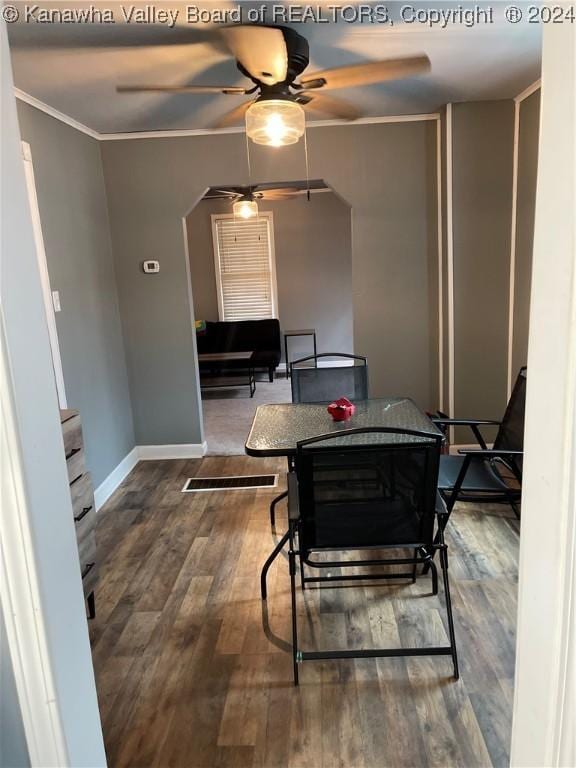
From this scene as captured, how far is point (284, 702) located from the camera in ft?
5.62

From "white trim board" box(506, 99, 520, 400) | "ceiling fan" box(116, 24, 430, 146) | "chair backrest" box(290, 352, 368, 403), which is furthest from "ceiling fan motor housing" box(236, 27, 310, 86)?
"white trim board" box(506, 99, 520, 400)

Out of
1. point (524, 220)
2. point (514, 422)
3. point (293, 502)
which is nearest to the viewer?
point (293, 502)

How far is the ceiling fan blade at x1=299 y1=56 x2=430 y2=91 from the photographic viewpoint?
Answer: 2.01 metres

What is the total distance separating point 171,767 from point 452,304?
3.01 meters

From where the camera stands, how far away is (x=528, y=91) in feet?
10.2

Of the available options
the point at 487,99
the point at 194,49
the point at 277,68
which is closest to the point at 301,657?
the point at 277,68

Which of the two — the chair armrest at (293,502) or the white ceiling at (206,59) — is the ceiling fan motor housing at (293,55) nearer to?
the white ceiling at (206,59)

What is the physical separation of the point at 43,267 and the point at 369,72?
1.88m

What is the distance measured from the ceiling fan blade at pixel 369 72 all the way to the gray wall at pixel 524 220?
1.33 metres

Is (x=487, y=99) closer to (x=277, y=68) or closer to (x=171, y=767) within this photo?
(x=277, y=68)

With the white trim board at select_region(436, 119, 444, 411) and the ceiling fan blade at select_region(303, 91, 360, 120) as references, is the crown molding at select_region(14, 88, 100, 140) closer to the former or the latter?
the ceiling fan blade at select_region(303, 91, 360, 120)

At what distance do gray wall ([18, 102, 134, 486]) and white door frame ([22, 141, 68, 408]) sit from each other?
57 mm

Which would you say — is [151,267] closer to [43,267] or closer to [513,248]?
[43,267]

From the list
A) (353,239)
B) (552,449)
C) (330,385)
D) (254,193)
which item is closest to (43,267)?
(330,385)
